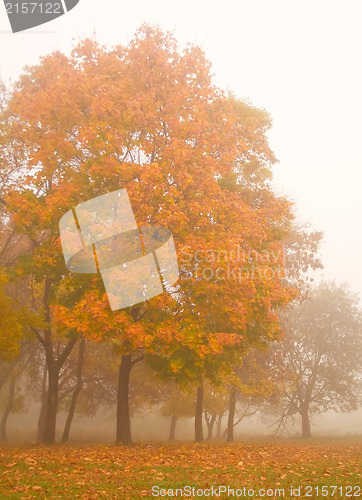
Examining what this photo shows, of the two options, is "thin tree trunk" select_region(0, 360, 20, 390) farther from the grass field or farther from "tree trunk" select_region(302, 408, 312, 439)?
"tree trunk" select_region(302, 408, 312, 439)

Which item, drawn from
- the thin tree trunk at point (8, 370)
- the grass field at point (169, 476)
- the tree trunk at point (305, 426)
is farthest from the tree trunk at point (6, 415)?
the tree trunk at point (305, 426)

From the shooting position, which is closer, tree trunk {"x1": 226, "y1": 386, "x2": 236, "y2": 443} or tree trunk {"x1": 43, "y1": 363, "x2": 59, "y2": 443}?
tree trunk {"x1": 43, "y1": 363, "x2": 59, "y2": 443}

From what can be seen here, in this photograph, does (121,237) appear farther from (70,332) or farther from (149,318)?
(70,332)

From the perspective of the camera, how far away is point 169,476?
1025cm

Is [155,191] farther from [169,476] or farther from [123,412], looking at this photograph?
[123,412]

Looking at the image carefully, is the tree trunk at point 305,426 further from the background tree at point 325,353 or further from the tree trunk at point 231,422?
the tree trunk at point 231,422

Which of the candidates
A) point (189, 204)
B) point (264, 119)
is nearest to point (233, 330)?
point (189, 204)

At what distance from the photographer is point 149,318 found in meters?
16.7

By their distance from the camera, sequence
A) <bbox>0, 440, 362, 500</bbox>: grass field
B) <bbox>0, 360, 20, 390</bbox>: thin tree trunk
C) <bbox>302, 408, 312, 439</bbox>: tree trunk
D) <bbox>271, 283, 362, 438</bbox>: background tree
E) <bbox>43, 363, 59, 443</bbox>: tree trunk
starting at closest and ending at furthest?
<bbox>0, 440, 362, 500</bbox>: grass field
<bbox>43, 363, 59, 443</bbox>: tree trunk
<bbox>0, 360, 20, 390</bbox>: thin tree trunk
<bbox>302, 408, 312, 439</bbox>: tree trunk
<bbox>271, 283, 362, 438</bbox>: background tree

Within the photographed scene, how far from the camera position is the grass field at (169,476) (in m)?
8.59

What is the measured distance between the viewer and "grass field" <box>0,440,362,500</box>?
28.2 ft

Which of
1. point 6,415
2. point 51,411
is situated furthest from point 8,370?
point 51,411

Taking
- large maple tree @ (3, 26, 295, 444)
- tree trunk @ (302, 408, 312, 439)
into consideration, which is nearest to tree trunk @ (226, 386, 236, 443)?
large maple tree @ (3, 26, 295, 444)

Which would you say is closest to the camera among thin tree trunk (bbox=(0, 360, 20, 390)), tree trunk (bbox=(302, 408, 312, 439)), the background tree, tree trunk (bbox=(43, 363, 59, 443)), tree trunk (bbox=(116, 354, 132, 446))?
tree trunk (bbox=(116, 354, 132, 446))
